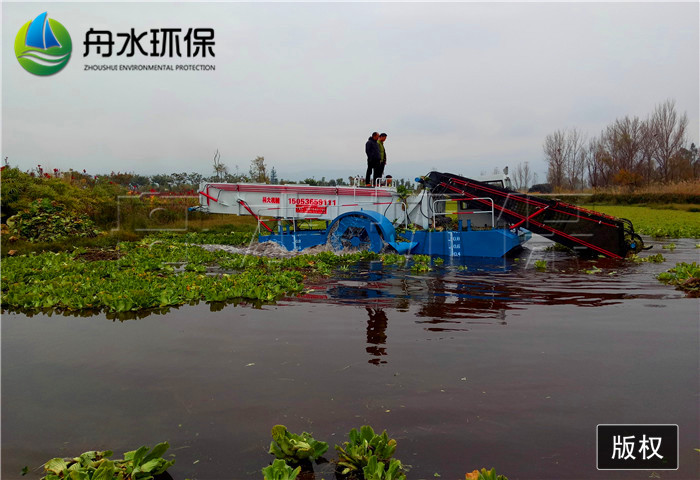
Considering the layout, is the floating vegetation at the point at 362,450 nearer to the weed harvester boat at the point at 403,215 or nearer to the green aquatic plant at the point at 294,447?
the green aquatic plant at the point at 294,447

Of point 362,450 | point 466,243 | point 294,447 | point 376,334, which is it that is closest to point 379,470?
point 362,450

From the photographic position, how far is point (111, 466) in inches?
118

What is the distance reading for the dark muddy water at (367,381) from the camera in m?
3.46

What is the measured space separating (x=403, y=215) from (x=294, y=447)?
12.2 m

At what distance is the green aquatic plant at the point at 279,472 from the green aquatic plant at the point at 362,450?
39 cm

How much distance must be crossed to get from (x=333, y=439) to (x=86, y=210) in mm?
18661

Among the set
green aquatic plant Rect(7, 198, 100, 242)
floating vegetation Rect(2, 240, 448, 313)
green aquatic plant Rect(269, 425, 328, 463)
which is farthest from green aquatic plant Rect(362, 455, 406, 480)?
green aquatic plant Rect(7, 198, 100, 242)

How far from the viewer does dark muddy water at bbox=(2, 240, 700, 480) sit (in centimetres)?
346

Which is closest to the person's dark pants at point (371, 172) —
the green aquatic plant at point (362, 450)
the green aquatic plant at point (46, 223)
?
the green aquatic plant at point (46, 223)

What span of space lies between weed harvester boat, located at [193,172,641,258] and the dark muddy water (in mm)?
5730

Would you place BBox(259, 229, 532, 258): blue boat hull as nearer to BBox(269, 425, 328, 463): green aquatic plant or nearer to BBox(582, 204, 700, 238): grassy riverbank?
BBox(269, 425, 328, 463): green aquatic plant

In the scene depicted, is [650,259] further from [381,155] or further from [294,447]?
[294,447]

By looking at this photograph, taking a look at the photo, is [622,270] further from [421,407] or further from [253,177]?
[253,177]

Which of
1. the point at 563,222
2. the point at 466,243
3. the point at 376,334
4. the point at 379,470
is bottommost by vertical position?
the point at 379,470
